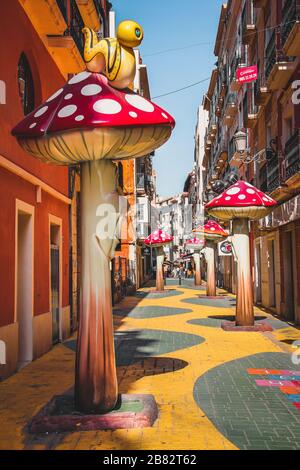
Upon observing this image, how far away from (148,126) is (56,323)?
7.98 meters

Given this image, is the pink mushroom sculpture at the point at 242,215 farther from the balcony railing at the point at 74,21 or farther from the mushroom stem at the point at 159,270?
the mushroom stem at the point at 159,270

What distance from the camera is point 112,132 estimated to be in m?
5.55

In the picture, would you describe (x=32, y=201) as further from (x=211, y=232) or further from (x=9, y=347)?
(x=211, y=232)

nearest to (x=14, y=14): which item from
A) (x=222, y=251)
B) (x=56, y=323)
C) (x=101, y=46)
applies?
(x=101, y=46)

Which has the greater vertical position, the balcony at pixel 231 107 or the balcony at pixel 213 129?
the balcony at pixel 213 129

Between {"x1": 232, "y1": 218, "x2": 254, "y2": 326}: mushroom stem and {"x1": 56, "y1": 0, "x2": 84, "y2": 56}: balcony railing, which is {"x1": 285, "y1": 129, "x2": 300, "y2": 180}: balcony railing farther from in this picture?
{"x1": 56, "y1": 0, "x2": 84, "y2": 56}: balcony railing

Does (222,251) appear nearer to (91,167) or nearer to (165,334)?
(165,334)

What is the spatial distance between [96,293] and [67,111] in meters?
2.17

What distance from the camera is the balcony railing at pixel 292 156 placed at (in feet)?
44.2

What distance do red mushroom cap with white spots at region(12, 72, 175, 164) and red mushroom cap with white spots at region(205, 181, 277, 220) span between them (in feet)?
22.9

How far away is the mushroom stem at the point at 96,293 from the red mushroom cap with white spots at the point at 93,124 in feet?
1.21

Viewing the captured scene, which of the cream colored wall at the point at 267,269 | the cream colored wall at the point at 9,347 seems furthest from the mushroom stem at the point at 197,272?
the cream colored wall at the point at 9,347

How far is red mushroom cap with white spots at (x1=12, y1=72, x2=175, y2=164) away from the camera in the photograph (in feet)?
18.1

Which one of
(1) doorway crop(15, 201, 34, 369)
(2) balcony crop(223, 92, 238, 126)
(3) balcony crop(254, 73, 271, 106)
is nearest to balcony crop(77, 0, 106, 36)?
(3) balcony crop(254, 73, 271, 106)
